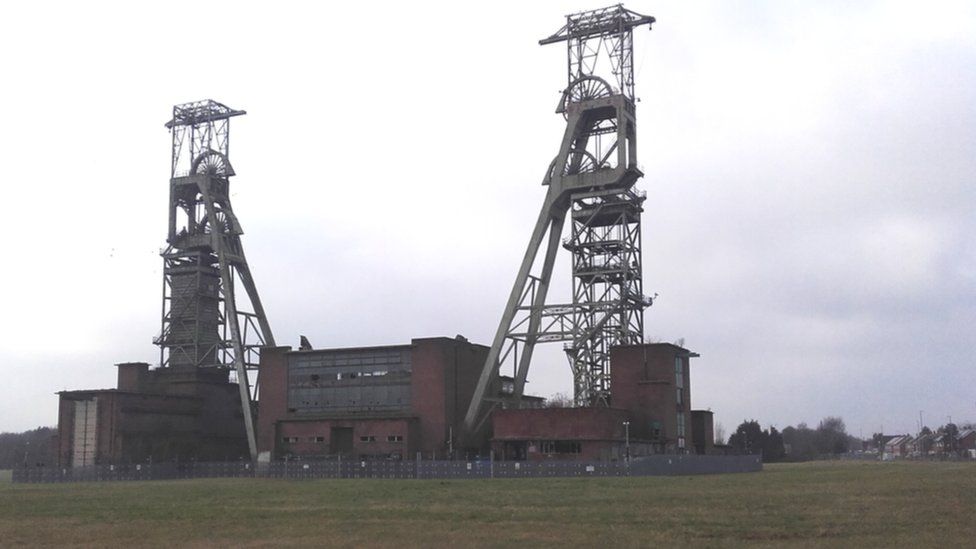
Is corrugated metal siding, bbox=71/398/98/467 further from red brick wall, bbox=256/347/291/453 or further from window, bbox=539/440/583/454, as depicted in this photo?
window, bbox=539/440/583/454

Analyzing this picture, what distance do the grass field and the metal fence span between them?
1485cm

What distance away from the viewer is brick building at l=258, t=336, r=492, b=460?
84.1 meters

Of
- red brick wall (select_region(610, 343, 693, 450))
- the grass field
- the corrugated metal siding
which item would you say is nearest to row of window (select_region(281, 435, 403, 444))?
the corrugated metal siding

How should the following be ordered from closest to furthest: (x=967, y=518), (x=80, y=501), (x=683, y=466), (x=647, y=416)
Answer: (x=967, y=518), (x=80, y=501), (x=683, y=466), (x=647, y=416)

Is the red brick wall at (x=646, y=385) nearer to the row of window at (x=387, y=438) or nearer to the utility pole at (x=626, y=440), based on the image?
the utility pole at (x=626, y=440)

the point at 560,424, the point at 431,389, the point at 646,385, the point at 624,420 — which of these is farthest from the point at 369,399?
the point at 646,385

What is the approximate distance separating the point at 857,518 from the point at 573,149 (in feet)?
191

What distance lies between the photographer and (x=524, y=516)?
34.2 meters

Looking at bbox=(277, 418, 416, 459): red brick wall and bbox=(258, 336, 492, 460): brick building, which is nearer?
bbox=(277, 418, 416, 459): red brick wall

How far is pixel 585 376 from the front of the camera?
83.9 m

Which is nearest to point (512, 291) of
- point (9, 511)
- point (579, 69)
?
point (579, 69)

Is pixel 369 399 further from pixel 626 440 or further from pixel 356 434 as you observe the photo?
pixel 626 440

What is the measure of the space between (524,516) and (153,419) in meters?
Result: 70.0

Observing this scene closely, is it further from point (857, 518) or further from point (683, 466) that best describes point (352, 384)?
point (857, 518)
